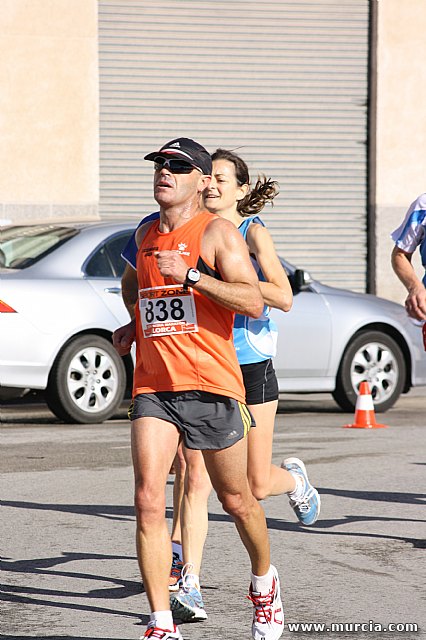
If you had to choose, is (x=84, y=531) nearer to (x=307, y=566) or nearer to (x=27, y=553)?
(x=27, y=553)

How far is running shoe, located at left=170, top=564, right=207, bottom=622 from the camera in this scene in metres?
5.73

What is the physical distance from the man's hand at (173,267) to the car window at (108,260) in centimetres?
719

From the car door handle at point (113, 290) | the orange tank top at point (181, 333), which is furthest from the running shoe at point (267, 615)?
the car door handle at point (113, 290)

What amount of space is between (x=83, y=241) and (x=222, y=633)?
7248mm

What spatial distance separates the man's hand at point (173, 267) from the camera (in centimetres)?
514

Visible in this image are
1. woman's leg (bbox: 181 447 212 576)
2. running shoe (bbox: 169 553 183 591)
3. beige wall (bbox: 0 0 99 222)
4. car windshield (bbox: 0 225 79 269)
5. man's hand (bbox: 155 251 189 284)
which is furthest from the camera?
beige wall (bbox: 0 0 99 222)

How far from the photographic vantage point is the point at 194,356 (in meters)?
5.31

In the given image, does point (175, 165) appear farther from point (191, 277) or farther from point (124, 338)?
point (124, 338)

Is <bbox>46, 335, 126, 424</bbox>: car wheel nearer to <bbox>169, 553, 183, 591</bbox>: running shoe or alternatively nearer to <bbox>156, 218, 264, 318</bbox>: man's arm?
<bbox>169, 553, 183, 591</bbox>: running shoe

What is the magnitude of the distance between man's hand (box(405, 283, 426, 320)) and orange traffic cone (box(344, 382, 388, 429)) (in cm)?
527

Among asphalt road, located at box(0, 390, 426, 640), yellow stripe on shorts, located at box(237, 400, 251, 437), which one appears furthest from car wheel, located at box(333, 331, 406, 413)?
yellow stripe on shorts, located at box(237, 400, 251, 437)

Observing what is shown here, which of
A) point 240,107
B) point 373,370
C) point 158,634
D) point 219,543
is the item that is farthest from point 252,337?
point 240,107

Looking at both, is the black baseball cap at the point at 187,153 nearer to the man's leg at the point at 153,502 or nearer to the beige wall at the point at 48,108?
the man's leg at the point at 153,502

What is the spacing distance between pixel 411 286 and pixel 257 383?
1155 mm
